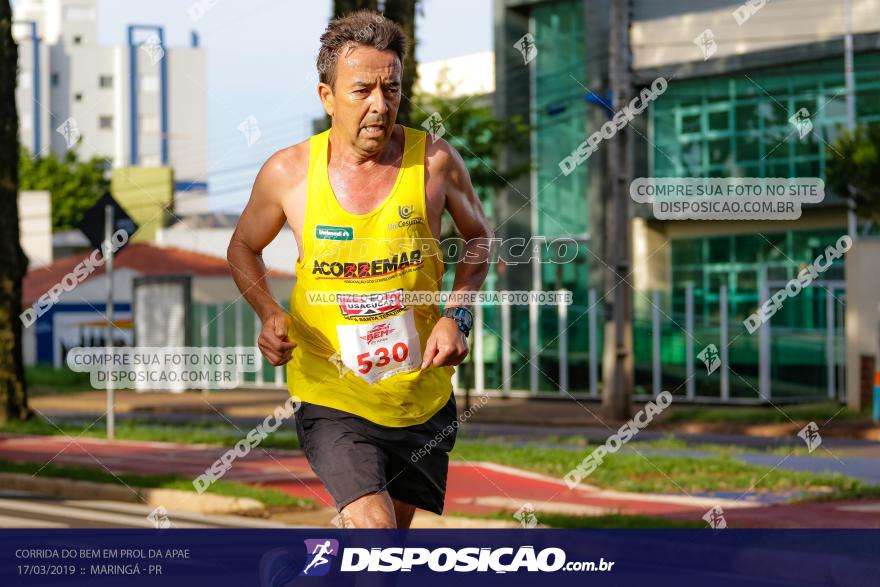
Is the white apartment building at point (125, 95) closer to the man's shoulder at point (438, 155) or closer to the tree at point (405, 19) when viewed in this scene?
the tree at point (405, 19)

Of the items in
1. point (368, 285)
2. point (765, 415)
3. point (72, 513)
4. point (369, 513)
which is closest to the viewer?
point (369, 513)

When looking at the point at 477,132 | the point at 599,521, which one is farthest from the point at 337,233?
the point at 477,132

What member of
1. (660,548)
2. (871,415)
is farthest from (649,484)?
(871,415)

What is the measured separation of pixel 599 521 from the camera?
31.0 feet

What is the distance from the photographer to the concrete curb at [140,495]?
11195mm

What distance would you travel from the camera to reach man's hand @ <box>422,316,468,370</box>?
4457mm

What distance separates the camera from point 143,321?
3180cm

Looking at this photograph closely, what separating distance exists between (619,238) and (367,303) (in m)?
16.2

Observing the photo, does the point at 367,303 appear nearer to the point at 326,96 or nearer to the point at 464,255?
the point at 464,255

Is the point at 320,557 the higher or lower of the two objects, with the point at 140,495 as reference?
higher

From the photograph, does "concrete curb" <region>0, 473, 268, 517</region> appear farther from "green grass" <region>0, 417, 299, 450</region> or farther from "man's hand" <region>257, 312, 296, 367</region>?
"man's hand" <region>257, 312, 296, 367</region>

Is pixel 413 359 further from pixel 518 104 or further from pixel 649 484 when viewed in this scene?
pixel 518 104

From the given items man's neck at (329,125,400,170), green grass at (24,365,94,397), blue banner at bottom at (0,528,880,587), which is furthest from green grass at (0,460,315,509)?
green grass at (24,365,94,397)

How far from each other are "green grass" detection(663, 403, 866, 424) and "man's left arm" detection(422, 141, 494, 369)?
53.2 ft
